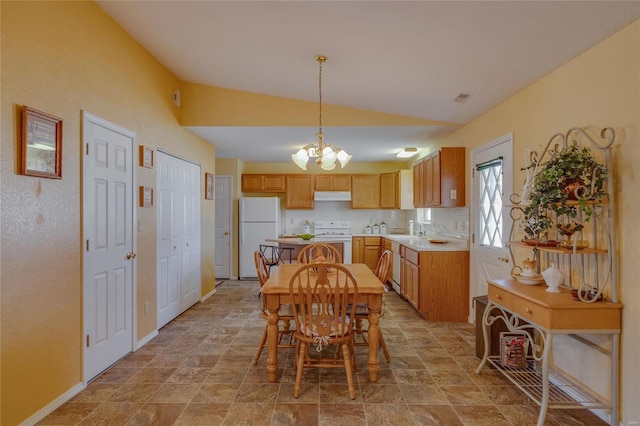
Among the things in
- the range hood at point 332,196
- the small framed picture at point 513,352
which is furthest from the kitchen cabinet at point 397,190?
the small framed picture at point 513,352

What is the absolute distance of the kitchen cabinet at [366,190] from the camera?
6.52 metres

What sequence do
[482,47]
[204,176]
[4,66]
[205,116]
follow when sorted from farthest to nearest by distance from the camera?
[204,176] < [205,116] < [482,47] < [4,66]

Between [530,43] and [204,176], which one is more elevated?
[530,43]

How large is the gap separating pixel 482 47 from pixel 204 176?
379cm

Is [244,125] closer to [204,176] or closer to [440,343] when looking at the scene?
[204,176]

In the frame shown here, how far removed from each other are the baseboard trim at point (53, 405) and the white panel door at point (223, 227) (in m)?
3.84

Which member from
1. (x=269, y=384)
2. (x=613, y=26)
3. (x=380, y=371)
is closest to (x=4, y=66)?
(x=269, y=384)

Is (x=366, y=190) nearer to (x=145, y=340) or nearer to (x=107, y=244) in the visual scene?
(x=145, y=340)

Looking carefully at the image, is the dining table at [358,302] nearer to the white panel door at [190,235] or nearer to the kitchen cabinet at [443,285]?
the kitchen cabinet at [443,285]

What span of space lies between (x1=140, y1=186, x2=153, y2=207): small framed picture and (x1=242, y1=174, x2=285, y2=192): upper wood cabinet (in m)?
3.20

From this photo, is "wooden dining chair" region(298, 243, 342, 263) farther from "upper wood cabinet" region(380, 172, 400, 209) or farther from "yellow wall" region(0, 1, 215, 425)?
"upper wood cabinet" region(380, 172, 400, 209)

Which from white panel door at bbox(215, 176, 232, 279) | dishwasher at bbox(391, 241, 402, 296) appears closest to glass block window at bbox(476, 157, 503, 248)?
dishwasher at bbox(391, 241, 402, 296)

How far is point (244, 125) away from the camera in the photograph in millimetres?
3947

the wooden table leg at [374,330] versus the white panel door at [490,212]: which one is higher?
the white panel door at [490,212]
